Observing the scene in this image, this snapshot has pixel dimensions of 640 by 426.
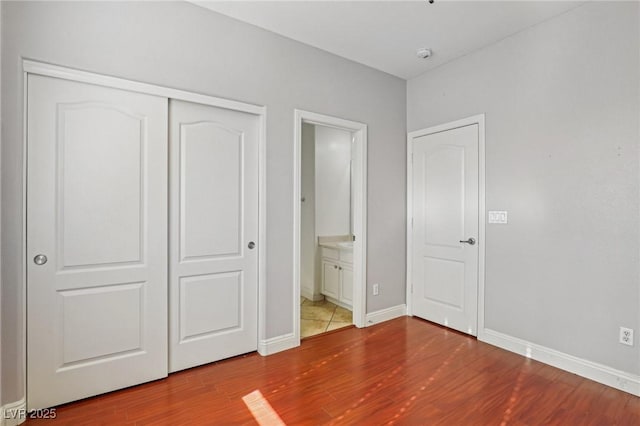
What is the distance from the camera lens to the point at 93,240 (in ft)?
7.18

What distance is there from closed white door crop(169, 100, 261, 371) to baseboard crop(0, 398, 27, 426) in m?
0.85

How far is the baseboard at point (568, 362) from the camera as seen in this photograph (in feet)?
7.61

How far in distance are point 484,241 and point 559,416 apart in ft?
5.01

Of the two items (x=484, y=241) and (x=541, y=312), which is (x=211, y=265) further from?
(x=541, y=312)

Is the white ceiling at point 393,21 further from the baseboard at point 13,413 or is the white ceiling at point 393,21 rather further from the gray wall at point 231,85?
the baseboard at point 13,413

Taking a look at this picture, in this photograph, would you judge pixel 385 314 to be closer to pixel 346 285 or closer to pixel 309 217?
pixel 346 285

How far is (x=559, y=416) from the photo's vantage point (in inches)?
80.3

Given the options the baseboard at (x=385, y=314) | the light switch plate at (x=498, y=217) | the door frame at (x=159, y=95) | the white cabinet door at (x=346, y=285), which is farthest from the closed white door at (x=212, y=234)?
the light switch plate at (x=498, y=217)

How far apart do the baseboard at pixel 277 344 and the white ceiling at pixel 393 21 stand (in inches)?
109

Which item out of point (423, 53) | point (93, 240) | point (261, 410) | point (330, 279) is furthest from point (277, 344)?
point (423, 53)

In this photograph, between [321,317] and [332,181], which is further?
[332,181]

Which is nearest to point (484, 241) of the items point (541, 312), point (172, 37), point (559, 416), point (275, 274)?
point (541, 312)

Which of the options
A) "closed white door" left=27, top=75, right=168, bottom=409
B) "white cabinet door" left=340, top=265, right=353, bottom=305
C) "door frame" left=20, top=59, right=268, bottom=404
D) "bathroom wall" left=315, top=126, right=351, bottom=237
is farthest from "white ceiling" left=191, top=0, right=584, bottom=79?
"white cabinet door" left=340, top=265, right=353, bottom=305

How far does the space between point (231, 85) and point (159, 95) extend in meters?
0.58
